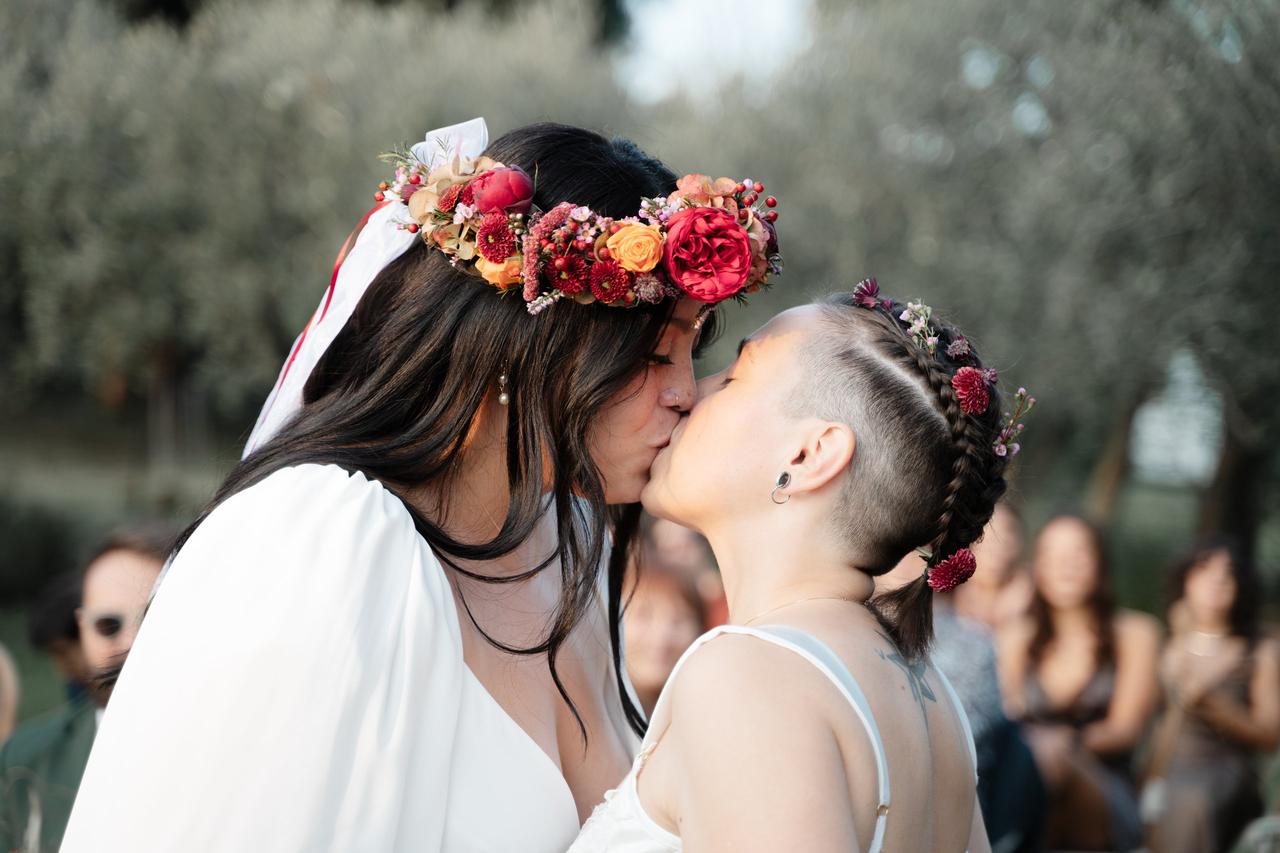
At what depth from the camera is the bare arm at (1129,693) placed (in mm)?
5254

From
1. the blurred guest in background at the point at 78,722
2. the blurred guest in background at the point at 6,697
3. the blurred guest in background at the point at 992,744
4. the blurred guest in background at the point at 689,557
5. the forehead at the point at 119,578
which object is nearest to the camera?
the blurred guest in background at the point at 78,722

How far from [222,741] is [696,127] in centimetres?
854

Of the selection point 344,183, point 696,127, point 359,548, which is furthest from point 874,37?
point 359,548

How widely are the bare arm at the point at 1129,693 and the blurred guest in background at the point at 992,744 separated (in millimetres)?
662

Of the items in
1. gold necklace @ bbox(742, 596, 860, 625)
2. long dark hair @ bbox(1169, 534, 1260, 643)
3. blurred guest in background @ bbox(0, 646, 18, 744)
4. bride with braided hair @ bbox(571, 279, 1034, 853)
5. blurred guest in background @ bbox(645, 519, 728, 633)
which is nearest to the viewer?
bride with braided hair @ bbox(571, 279, 1034, 853)

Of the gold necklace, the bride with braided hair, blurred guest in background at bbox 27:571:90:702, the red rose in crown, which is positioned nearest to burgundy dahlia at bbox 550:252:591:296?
the red rose in crown

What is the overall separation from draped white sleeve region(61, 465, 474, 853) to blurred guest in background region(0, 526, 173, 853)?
1633 millimetres

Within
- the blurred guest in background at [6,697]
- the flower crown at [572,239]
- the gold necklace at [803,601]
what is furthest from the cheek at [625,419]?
the blurred guest in background at [6,697]

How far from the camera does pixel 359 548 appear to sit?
1887mm

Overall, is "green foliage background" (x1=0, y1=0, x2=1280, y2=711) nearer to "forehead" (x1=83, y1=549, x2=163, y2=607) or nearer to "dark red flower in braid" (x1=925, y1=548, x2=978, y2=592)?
"forehead" (x1=83, y1=549, x2=163, y2=607)

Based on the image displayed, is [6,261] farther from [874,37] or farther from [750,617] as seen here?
[750,617]

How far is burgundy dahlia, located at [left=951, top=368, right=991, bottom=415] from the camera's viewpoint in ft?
6.93

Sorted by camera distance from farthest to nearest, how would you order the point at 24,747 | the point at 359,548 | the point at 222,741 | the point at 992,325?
1. the point at 992,325
2. the point at 24,747
3. the point at 359,548
4. the point at 222,741

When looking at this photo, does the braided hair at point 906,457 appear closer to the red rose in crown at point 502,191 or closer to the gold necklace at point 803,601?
the gold necklace at point 803,601
